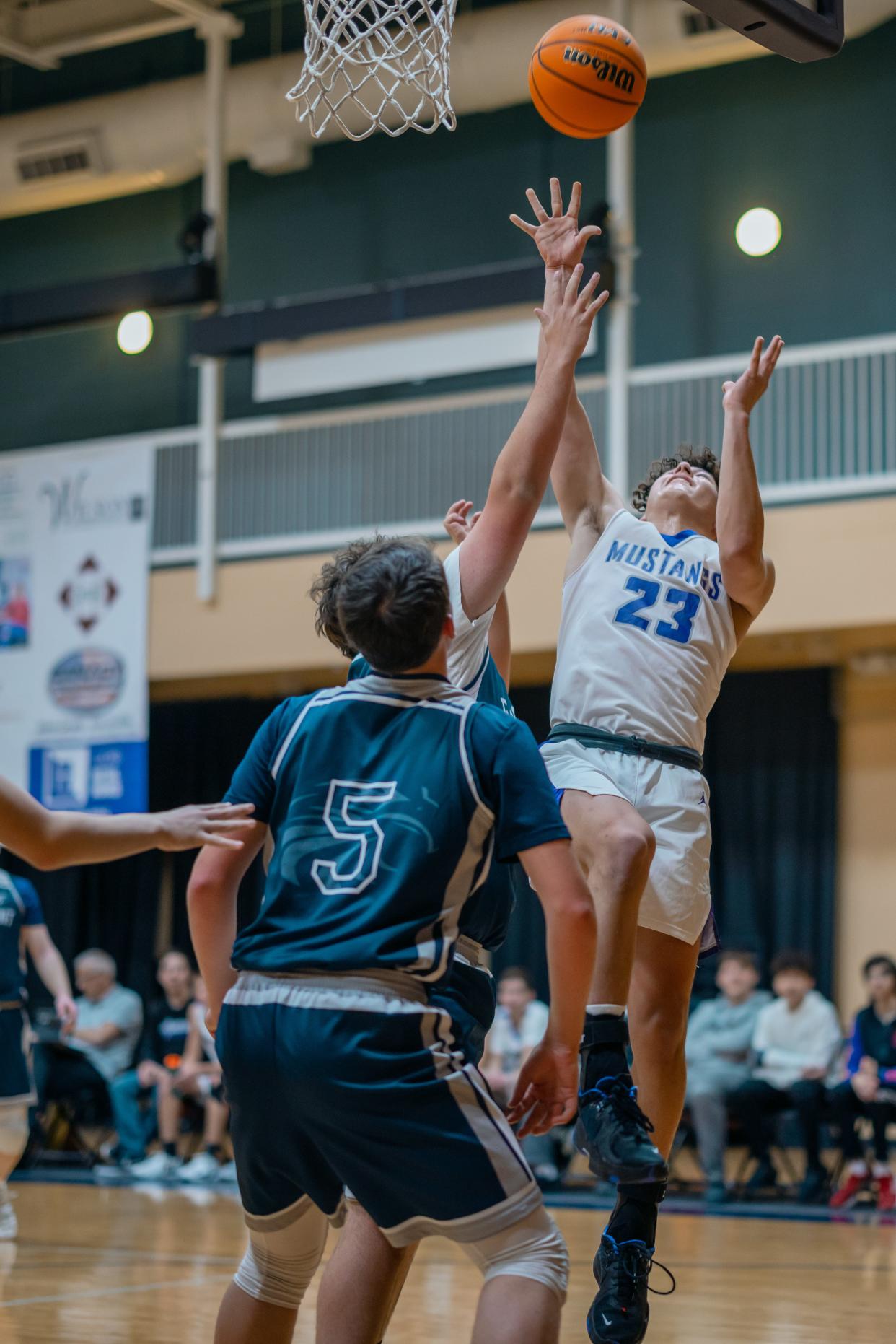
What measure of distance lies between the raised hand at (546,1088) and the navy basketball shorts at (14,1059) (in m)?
4.82

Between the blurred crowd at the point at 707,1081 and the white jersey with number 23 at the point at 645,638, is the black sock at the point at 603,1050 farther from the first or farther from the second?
the blurred crowd at the point at 707,1081

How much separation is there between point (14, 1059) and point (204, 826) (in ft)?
15.8

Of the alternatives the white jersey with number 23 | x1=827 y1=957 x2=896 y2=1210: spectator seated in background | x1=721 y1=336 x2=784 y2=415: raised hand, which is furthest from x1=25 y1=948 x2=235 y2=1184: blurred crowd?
x1=721 y1=336 x2=784 y2=415: raised hand

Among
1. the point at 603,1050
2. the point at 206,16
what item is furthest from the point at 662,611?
the point at 206,16

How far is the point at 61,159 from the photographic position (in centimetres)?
1445

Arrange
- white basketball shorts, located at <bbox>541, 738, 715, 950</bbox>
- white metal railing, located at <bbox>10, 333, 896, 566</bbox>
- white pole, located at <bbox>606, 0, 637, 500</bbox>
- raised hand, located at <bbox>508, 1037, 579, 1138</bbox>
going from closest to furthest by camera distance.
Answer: raised hand, located at <bbox>508, 1037, 579, 1138</bbox>
white basketball shorts, located at <bbox>541, 738, 715, 950</bbox>
white metal railing, located at <bbox>10, 333, 896, 566</bbox>
white pole, located at <bbox>606, 0, 637, 500</bbox>

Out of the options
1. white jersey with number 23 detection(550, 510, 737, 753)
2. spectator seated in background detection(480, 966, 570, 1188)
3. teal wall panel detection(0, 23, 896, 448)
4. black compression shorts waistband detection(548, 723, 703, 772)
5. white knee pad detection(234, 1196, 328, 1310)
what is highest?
teal wall panel detection(0, 23, 896, 448)

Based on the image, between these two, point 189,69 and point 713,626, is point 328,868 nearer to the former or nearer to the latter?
point 713,626

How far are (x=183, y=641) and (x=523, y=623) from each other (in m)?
2.87

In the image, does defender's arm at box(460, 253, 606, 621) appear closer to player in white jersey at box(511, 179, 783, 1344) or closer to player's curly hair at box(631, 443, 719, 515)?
player in white jersey at box(511, 179, 783, 1344)

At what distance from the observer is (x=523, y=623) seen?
11.7 metres

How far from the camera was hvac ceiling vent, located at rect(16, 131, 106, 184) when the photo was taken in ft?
46.8

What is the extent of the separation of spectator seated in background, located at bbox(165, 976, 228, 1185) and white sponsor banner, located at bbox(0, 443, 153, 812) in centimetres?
216

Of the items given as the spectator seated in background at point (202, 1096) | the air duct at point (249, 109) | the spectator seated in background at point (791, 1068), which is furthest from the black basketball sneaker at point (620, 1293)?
the air duct at point (249, 109)
